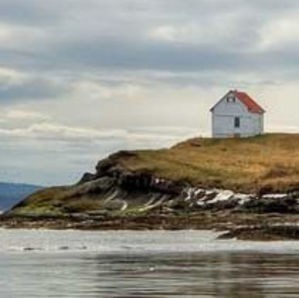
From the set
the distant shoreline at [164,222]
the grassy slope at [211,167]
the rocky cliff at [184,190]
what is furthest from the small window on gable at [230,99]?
the distant shoreline at [164,222]

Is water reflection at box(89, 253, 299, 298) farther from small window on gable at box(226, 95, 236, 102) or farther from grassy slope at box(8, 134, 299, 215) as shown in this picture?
small window on gable at box(226, 95, 236, 102)

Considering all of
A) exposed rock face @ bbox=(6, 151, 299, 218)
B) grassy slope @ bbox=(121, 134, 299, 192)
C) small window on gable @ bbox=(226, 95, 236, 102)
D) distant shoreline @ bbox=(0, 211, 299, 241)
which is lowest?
distant shoreline @ bbox=(0, 211, 299, 241)

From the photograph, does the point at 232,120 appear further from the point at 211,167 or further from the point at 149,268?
the point at 149,268

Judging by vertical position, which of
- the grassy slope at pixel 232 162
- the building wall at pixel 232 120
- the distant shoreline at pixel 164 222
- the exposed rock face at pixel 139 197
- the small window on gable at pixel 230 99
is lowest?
the distant shoreline at pixel 164 222

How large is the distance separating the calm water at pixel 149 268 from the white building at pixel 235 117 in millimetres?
82398

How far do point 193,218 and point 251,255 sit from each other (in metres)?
43.3

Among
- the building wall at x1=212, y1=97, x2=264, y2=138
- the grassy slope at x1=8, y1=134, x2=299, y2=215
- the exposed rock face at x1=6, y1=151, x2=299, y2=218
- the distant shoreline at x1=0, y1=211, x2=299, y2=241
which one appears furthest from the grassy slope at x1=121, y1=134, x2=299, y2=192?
the distant shoreline at x1=0, y1=211, x2=299, y2=241

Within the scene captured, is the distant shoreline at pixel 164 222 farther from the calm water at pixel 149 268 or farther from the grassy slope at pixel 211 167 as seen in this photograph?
the calm water at pixel 149 268

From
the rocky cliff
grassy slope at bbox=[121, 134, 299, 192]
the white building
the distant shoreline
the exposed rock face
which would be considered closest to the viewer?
the distant shoreline

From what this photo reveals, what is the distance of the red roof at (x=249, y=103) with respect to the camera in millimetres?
150500

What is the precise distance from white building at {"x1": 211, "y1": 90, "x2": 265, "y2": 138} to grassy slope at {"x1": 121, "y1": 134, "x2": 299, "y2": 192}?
301 centimetres

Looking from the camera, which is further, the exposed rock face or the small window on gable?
the small window on gable

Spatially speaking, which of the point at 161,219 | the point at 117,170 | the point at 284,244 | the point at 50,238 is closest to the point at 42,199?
the point at 117,170

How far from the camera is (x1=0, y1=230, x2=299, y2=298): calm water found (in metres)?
32.9
